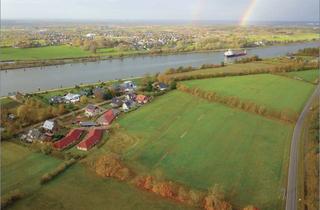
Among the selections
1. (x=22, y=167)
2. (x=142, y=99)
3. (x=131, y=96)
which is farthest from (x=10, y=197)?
(x=131, y=96)

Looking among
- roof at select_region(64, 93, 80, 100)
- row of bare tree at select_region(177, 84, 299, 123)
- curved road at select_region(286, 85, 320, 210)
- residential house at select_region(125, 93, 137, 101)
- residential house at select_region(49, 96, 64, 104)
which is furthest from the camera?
residential house at select_region(125, 93, 137, 101)

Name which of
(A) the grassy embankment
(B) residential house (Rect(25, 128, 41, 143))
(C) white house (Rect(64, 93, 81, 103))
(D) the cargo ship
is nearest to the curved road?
(A) the grassy embankment

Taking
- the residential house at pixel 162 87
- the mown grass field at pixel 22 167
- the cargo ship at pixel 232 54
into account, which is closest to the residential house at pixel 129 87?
the residential house at pixel 162 87

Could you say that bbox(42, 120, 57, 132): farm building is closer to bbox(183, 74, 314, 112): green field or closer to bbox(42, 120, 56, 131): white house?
bbox(42, 120, 56, 131): white house

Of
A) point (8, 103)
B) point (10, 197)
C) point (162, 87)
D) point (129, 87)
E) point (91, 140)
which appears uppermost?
point (162, 87)

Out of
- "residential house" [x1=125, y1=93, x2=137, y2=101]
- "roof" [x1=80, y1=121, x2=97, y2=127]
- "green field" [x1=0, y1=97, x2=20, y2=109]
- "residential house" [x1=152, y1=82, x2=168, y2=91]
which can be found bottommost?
"green field" [x1=0, y1=97, x2=20, y2=109]

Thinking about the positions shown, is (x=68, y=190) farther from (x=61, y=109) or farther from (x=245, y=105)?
(x=245, y=105)

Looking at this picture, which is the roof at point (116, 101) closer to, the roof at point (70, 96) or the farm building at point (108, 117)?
the farm building at point (108, 117)
